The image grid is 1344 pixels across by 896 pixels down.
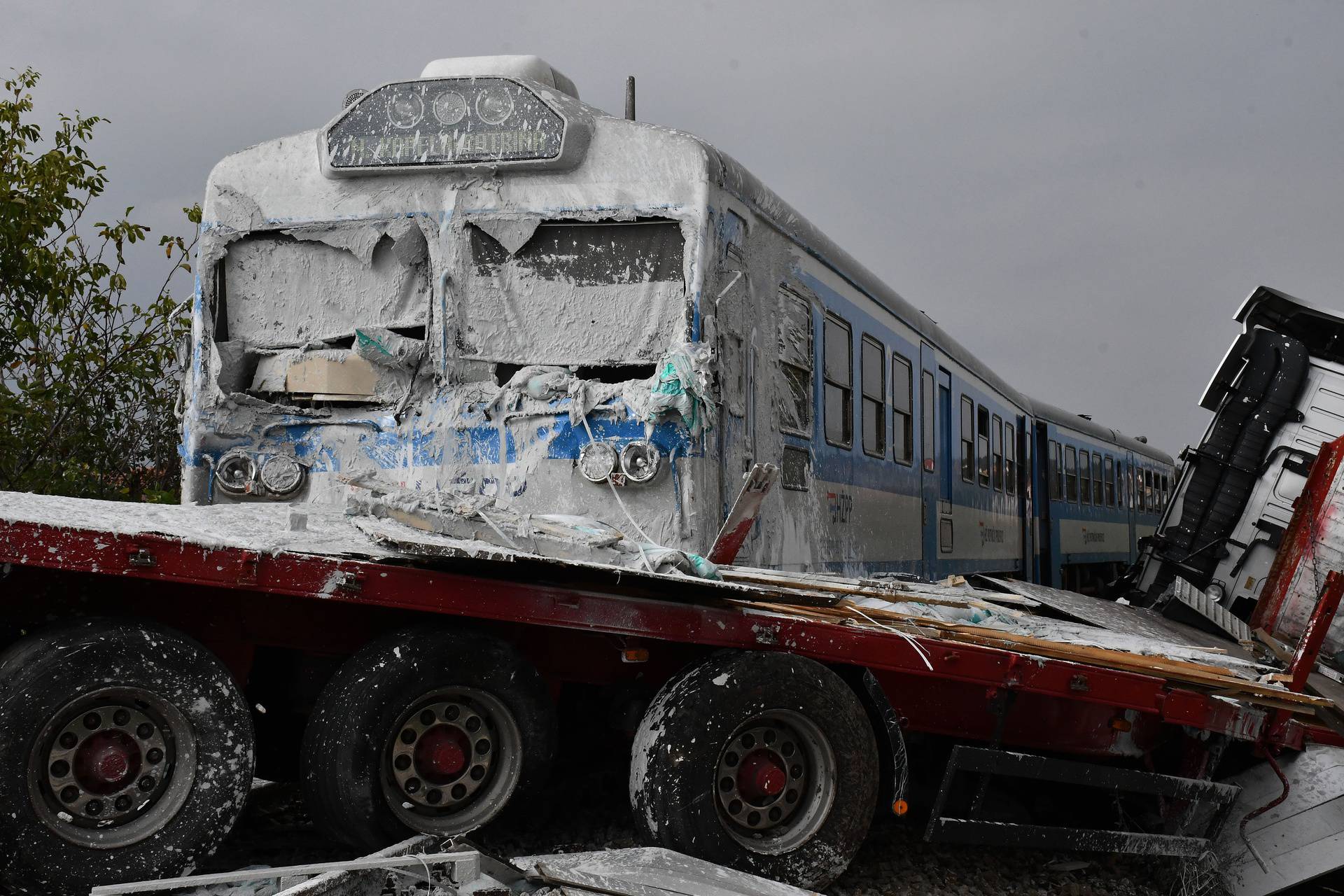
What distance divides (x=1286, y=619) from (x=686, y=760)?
22.7 feet

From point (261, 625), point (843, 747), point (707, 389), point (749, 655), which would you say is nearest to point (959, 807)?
point (843, 747)

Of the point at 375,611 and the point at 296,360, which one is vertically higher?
the point at 296,360

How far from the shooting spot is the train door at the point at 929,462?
1055 cm

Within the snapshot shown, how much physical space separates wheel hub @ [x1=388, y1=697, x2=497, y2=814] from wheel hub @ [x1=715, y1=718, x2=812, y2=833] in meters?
0.84

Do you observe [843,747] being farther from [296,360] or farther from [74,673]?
[296,360]

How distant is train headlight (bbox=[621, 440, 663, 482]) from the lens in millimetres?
5746

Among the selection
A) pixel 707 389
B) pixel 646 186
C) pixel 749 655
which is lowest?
pixel 749 655

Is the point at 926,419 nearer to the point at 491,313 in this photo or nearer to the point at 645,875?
the point at 491,313

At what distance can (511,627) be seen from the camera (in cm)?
436

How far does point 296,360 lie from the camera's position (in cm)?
622

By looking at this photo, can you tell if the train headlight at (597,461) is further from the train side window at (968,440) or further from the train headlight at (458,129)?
the train side window at (968,440)

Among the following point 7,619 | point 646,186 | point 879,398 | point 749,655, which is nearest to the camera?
point 7,619

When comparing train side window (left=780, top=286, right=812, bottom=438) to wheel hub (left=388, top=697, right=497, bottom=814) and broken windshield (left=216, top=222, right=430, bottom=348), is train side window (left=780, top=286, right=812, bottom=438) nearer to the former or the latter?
broken windshield (left=216, top=222, right=430, bottom=348)

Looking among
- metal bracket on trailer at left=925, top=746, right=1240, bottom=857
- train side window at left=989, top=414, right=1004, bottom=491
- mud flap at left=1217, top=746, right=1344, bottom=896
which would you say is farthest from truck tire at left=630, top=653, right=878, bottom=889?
train side window at left=989, top=414, right=1004, bottom=491
